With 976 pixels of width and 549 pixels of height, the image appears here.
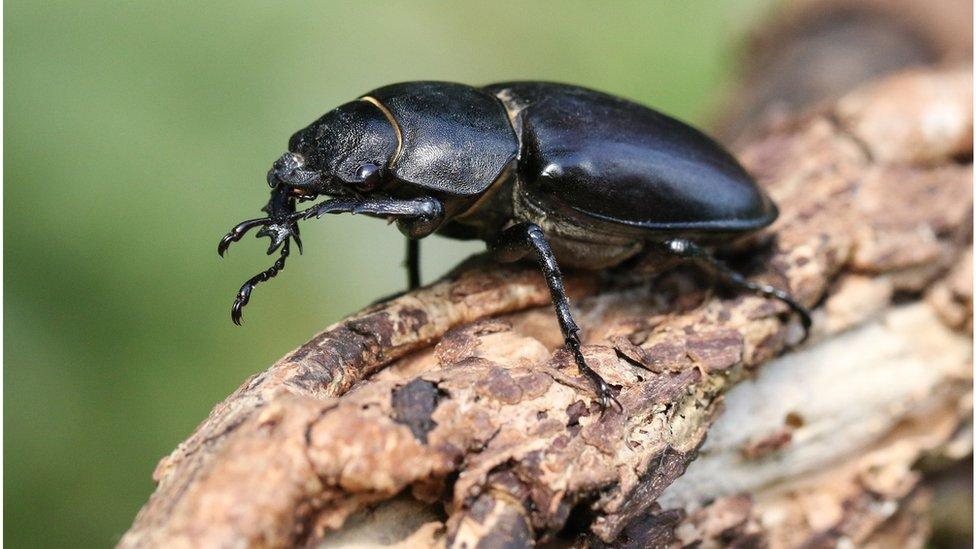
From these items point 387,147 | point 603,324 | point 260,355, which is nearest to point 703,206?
point 603,324

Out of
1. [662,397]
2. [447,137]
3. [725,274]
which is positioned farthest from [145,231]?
[662,397]

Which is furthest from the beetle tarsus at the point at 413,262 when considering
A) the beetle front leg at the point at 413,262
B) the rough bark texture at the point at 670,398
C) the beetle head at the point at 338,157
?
the beetle head at the point at 338,157

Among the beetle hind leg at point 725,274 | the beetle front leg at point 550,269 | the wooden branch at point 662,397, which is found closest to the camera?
the wooden branch at point 662,397

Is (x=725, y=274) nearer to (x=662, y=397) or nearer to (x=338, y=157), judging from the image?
(x=662, y=397)

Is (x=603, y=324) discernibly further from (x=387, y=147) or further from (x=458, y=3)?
(x=458, y=3)

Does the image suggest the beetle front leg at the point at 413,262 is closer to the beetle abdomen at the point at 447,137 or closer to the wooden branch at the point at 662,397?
the wooden branch at the point at 662,397

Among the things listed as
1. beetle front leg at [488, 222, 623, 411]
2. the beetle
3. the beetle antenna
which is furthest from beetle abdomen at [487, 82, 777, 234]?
the beetle antenna
